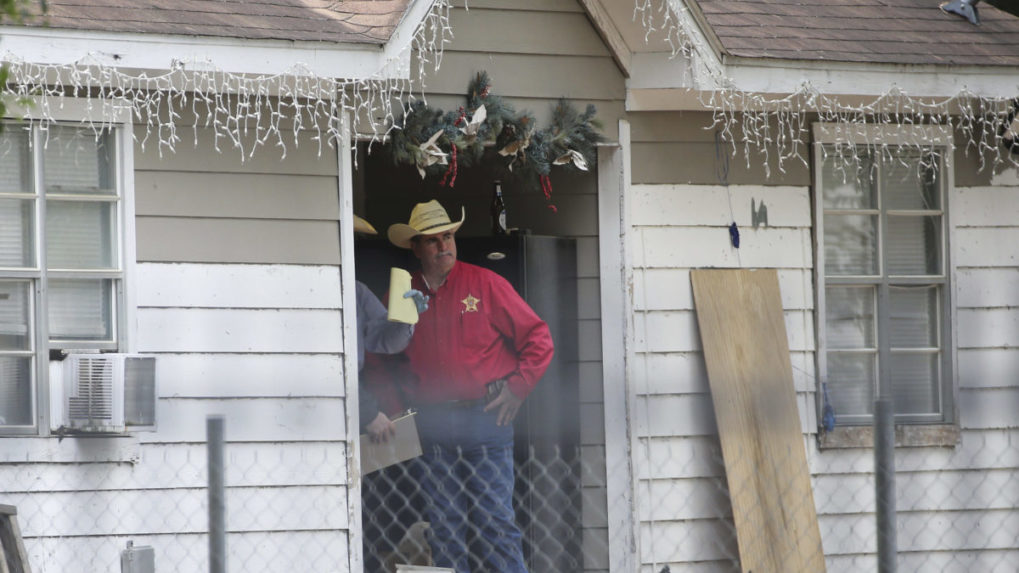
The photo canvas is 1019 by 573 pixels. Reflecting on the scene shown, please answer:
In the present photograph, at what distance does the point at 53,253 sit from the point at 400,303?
1581 millimetres

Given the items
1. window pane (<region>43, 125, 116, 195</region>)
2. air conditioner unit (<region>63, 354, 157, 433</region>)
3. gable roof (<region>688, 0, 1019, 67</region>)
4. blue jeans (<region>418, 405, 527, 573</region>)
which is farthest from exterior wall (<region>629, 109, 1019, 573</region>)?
window pane (<region>43, 125, 116, 195</region>)

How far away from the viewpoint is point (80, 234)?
5.89 m

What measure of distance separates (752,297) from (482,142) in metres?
1.64

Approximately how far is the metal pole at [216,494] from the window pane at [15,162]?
117 inches

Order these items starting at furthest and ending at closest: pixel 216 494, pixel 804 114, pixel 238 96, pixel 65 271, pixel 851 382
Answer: pixel 851 382, pixel 804 114, pixel 238 96, pixel 65 271, pixel 216 494

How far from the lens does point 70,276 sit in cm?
584

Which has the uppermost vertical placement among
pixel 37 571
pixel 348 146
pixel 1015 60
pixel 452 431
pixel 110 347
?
pixel 1015 60

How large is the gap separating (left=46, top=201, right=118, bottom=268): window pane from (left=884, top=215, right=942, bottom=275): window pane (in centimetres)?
408

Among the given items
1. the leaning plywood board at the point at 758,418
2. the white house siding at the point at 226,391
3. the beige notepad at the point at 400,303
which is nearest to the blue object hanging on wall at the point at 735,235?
the leaning plywood board at the point at 758,418

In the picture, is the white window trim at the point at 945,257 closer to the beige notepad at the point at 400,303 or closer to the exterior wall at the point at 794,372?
the exterior wall at the point at 794,372

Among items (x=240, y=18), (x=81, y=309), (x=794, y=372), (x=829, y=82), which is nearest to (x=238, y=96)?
(x=240, y=18)

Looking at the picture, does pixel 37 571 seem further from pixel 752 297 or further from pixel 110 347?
pixel 752 297

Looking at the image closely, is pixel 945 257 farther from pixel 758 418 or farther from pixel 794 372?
pixel 758 418

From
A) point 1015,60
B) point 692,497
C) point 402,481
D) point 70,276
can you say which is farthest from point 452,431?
point 1015,60
